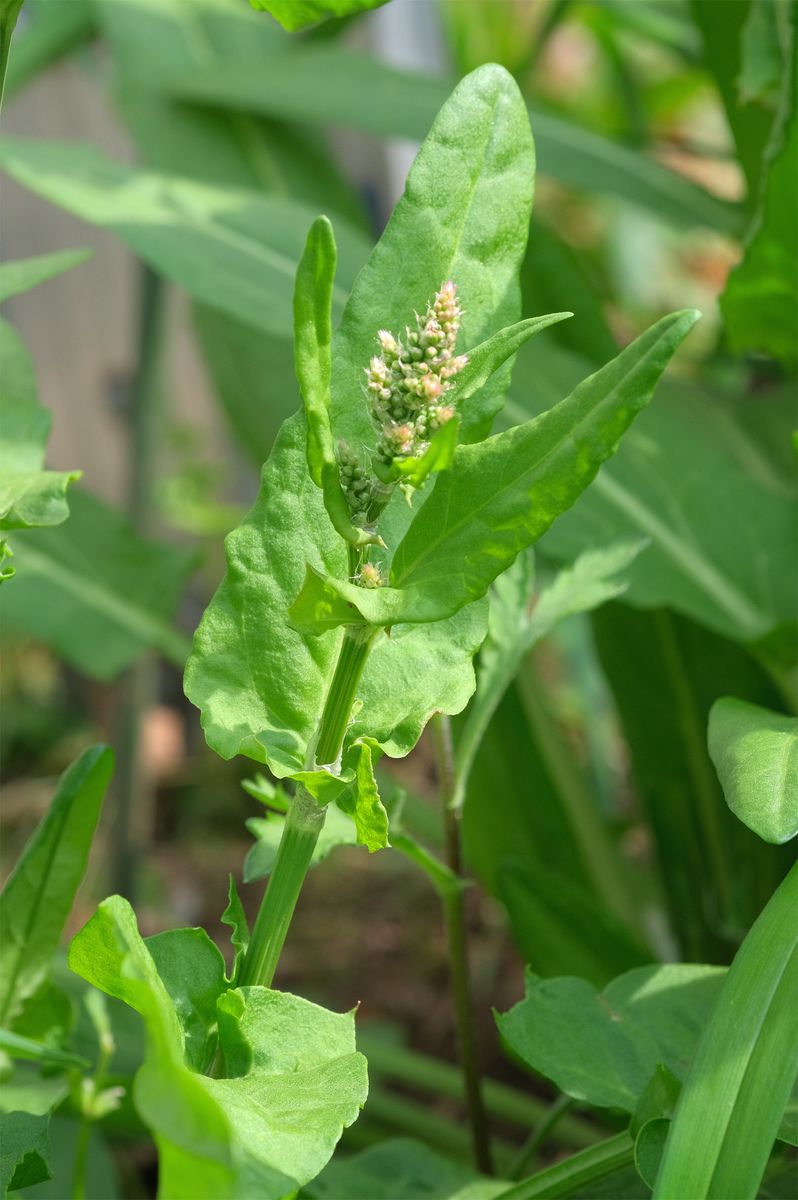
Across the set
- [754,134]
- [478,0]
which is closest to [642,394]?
[754,134]

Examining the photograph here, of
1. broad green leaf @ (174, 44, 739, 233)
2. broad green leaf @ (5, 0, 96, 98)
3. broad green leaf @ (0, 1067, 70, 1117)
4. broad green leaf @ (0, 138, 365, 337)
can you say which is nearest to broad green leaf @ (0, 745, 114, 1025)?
broad green leaf @ (0, 1067, 70, 1117)

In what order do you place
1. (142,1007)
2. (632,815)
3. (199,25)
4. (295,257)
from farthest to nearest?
1. (632,815)
2. (199,25)
3. (295,257)
4. (142,1007)

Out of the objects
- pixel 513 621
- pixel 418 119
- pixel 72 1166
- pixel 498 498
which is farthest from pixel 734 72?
pixel 72 1166

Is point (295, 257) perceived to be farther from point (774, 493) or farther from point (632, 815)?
point (632, 815)

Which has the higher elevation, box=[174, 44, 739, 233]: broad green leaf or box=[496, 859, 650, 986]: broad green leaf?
box=[174, 44, 739, 233]: broad green leaf

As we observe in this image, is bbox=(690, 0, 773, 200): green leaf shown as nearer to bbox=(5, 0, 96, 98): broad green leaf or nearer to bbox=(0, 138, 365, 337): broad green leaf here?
bbox=(0, 138, 365, 337): broad green leaf

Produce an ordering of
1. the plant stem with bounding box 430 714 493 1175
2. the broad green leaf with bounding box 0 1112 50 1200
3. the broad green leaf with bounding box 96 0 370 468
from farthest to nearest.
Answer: the broad green leaf with bounding box 96 0 370 468 < the plant stem with bounding box 430 714 493 1175 < the broad green leaf with bounding box 0 1112 50 1200
